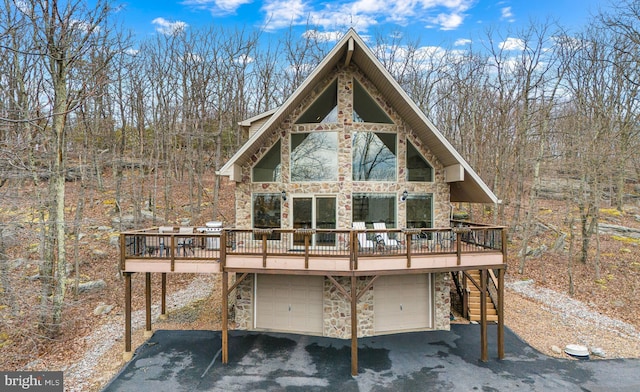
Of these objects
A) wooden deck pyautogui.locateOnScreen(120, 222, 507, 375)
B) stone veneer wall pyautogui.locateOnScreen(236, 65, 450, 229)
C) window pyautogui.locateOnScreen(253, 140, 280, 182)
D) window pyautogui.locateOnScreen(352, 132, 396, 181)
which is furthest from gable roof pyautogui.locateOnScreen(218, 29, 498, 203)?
wooden deck pyautogui.locateOnScreen(120, 222, 507, 375)

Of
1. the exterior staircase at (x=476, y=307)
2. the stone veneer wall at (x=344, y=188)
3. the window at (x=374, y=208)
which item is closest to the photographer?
the stone veneer wall at (x=344, y=188)

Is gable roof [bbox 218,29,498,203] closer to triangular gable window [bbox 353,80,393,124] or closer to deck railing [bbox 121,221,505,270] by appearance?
triangular gable window [bbox 353,80,393,124]

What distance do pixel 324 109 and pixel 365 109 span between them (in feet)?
4.21

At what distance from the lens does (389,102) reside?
998 centimetres

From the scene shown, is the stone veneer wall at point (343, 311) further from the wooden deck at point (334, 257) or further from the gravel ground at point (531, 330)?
the gravel ground at point (531, 330)

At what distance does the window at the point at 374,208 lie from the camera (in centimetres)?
984

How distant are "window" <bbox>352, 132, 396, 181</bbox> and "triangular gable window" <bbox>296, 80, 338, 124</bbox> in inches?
37.6

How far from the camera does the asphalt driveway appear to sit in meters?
7.34

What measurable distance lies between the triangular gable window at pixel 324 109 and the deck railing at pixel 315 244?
11.7 feet

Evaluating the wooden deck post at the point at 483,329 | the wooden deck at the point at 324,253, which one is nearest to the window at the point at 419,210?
the wooden deck at the point at 324,253

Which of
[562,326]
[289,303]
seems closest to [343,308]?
[289,303]

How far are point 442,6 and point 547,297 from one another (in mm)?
15526

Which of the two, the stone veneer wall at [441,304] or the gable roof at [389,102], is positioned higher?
the gable roof at [389,102]

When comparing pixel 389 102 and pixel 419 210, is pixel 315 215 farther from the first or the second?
pixel 389 102
